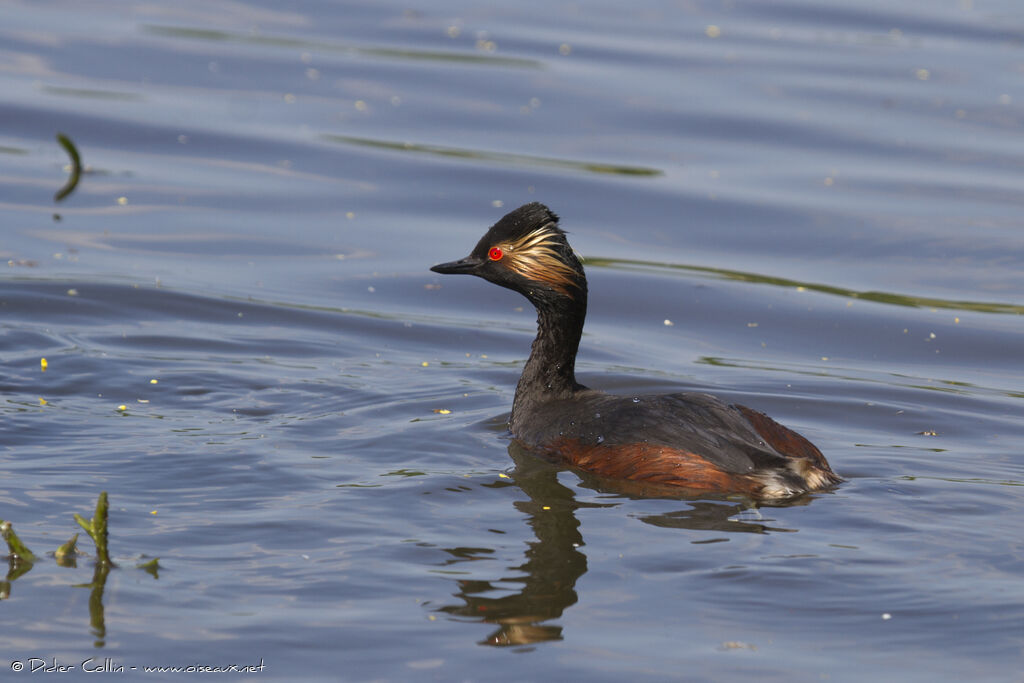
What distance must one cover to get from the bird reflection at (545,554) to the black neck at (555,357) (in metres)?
0.83

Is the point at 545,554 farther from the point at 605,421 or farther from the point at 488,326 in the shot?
the point at 488,326

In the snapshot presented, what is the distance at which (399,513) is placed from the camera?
22.5 ft

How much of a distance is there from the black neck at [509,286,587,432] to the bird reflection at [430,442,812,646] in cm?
83

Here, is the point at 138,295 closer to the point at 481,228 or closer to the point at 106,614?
the point at 481,228

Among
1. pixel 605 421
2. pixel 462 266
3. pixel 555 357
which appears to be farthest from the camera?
pixel 462 266

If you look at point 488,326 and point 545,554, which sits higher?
point 488,326

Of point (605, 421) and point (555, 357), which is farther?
point (555, 357)

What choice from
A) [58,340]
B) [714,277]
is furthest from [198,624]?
[714,277]

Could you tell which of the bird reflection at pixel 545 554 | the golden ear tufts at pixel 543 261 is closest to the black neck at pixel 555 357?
the golden ear tufts at pixel 543 261

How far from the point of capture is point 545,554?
21.0 ft

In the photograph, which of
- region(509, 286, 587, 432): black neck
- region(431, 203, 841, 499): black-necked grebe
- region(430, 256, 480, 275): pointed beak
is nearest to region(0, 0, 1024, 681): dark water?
region(431, 203, 841, 499): black-necked grebe

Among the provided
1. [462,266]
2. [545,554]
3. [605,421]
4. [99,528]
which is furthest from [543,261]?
[99,528]

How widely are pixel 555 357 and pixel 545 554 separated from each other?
8.00 ft

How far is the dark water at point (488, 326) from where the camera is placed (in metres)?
5.71
